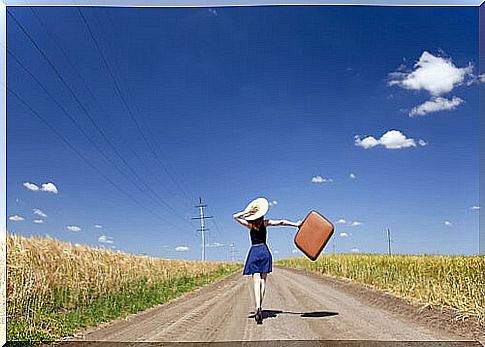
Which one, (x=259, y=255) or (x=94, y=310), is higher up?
(x=259, y=255)

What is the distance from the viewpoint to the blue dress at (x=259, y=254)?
6395 millimetres

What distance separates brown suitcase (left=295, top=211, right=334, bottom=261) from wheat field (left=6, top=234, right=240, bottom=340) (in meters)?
0.98

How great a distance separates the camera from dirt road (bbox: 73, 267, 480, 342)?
237 inches

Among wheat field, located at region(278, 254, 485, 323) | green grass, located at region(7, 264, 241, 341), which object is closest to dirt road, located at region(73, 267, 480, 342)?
green grass, located at region(7, 264, 241, 341)

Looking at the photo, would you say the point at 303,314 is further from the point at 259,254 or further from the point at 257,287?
the point at 259,254

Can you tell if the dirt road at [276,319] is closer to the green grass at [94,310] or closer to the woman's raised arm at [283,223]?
the green grass at [94,310]

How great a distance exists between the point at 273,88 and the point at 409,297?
3.15m

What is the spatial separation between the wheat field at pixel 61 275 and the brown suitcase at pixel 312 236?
38.6 inches

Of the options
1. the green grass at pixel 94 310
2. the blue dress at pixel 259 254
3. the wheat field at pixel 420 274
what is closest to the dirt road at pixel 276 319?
the green grass at pixel 94 310

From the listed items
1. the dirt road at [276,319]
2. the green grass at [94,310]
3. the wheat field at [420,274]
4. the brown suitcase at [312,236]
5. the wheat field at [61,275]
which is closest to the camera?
the dirt road at [276,319]

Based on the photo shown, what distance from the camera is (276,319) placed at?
21.7 ft

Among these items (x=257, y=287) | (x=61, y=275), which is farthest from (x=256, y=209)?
(x=61, y=275)

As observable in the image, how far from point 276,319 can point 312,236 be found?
0.90 m

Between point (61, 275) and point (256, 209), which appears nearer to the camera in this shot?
point (256, 209)
